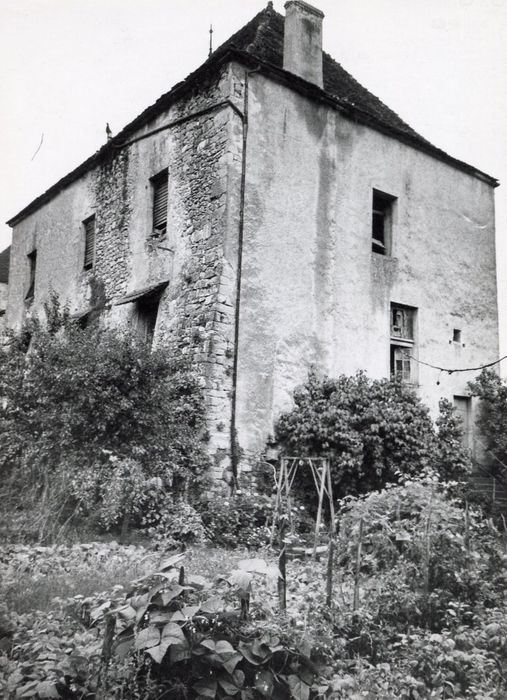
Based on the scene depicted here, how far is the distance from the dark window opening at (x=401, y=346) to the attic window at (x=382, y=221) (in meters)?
1.31

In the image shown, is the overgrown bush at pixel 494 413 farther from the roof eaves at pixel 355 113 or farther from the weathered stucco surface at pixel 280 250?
the roof eaves at pixel 355 113

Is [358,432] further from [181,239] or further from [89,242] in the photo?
[89,242]

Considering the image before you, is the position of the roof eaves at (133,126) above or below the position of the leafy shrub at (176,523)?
above

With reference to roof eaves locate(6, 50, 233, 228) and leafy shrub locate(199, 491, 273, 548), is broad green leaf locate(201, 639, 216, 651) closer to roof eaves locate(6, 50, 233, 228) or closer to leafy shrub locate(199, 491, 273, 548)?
leafy shrub locate(199, 491, 273, 548)

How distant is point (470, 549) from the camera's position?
482cm

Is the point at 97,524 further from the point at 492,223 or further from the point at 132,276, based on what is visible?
the point at 492,223

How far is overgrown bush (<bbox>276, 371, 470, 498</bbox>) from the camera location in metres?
10.0

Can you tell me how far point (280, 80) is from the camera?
1145cm

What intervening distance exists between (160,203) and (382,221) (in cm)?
487

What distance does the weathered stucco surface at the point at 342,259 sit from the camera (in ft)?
35.4

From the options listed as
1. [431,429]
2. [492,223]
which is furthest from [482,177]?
[431,429]

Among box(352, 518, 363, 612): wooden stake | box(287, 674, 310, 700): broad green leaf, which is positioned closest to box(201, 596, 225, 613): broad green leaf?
box(287, 674, 310, 700): broad green leaf

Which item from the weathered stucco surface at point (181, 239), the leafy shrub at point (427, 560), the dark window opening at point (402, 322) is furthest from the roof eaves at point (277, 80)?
the leafy shrub at point (427, 560)

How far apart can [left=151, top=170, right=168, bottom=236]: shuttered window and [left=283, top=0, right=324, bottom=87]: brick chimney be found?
3320 millimetres
